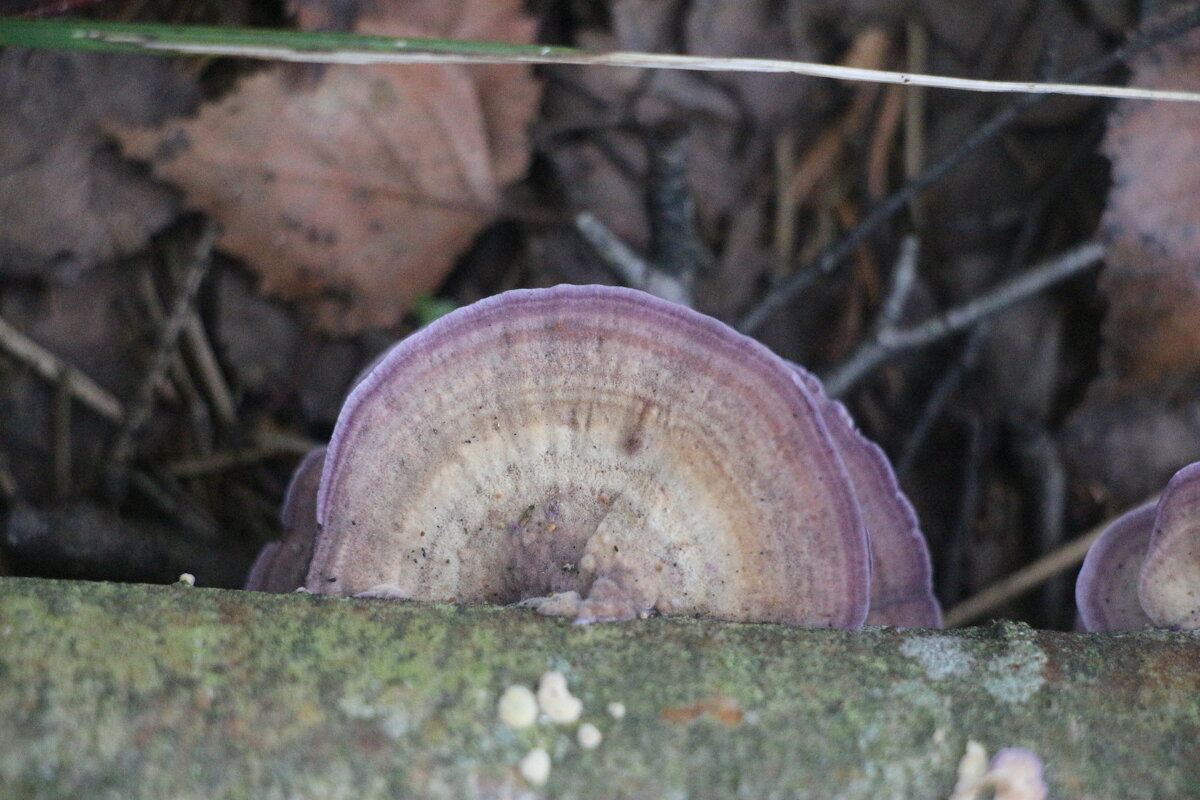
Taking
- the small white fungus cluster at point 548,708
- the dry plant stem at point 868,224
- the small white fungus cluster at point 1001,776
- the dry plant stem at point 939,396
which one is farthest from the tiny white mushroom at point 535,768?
the dry plant stem at point 939,396

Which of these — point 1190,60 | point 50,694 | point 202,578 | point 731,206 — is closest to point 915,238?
point 731,206

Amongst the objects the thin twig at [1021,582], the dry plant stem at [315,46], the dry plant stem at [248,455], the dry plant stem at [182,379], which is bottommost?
the thin twig at [1021,582]

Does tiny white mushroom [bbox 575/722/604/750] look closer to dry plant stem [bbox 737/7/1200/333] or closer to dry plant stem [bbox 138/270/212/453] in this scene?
dry plant stem [bbox 737/7/1200/333]

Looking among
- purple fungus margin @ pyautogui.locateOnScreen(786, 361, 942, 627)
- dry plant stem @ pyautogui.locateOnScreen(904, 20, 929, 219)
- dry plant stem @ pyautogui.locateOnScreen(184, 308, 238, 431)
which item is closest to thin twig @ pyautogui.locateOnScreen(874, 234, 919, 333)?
dry plant stem @ pyautogui.locateOnScreen(904, 20, 929, 219)

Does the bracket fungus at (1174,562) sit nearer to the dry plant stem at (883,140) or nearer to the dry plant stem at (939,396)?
the dry plant stem at (939,396)

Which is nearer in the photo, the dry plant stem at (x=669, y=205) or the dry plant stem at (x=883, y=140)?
the dry plant stem at (x=669, y=205)

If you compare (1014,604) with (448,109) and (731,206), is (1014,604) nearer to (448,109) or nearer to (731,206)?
(731,206)
